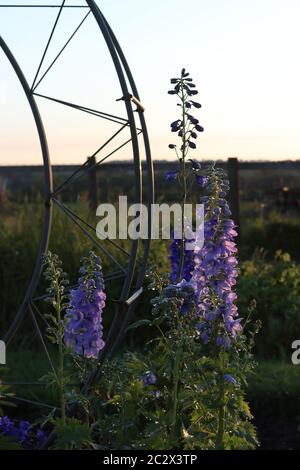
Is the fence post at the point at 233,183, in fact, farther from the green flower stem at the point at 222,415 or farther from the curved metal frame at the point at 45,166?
the green flower stem at the point at 222,415

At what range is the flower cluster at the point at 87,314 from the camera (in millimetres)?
3672

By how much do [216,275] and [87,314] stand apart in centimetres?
53

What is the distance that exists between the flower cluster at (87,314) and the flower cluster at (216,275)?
39cm

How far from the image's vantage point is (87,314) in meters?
3.71

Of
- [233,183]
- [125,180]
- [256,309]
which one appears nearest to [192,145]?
[256,309]

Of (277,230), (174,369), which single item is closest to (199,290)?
(174,369)

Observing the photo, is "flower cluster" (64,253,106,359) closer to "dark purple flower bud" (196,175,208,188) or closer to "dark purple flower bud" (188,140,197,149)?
"dark purple flower bud" (196,175,208,188)

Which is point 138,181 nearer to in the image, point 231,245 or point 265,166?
point 231,245

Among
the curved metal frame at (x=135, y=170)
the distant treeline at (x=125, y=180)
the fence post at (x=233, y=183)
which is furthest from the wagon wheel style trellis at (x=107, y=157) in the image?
the fence post at (x=233, y=183)

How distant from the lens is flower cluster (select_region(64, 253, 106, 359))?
3.67 m

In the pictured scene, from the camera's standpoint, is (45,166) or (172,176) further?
(45,166)

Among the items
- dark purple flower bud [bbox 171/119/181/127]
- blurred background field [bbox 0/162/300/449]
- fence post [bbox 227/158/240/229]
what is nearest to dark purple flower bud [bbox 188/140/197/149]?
dark purple flower bud [bbox 171/119/181/127]

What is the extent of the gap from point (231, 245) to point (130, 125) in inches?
42.9

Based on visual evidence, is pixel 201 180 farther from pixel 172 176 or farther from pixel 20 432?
pixel 20 432
